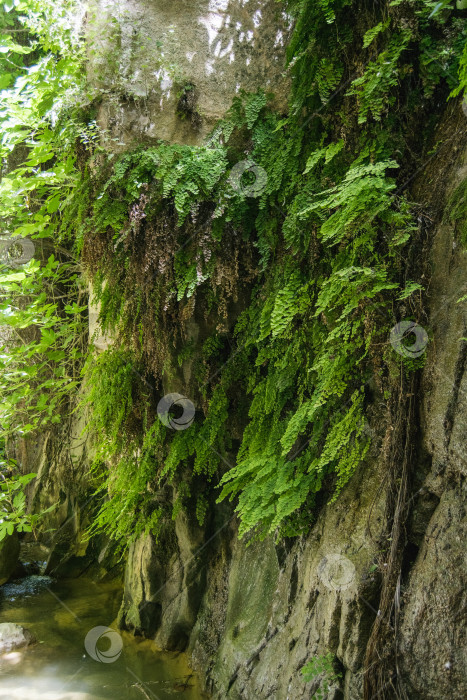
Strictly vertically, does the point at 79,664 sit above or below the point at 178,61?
below

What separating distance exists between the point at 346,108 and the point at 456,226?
3.96 ft

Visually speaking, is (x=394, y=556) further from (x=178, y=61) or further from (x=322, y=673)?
(x=178, y=61)

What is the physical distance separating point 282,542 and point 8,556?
18.2 feet

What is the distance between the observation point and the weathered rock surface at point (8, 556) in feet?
27.0

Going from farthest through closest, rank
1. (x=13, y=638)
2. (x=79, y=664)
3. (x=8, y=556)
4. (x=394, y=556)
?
1. (x=8, y=556)
2. (x=13, y=638)
3. (x=79, y=664)
4. (x=394, y=556)

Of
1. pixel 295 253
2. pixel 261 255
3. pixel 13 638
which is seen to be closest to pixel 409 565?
pixel 295 253

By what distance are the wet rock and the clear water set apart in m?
0.07

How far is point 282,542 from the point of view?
4449 mm

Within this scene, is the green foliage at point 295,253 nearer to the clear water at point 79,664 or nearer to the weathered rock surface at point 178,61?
the weathered rock surface at point 178,61

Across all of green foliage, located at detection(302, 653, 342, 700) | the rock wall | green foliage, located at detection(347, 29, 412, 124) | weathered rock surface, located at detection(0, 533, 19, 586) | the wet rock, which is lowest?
weathered rock surface, located at detection(0, 533, 19, 586)

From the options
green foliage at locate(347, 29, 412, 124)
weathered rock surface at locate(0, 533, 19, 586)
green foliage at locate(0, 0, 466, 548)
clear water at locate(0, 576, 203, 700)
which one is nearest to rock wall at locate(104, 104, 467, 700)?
green foliage at locate(0, 0, 466, 548)

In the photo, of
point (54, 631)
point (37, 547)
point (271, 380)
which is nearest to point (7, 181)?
point (271, 380)

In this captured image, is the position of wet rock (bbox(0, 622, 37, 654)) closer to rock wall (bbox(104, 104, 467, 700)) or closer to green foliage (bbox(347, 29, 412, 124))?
rock wall (bbox(104, 104, 467, 700))

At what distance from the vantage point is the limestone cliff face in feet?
9.66
